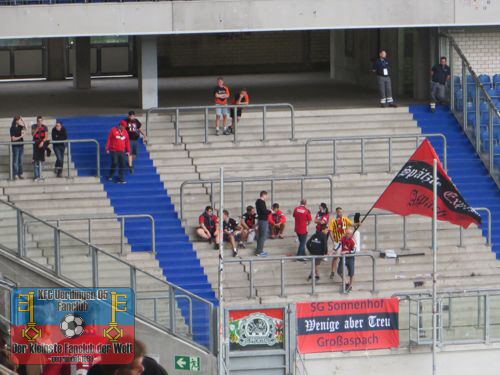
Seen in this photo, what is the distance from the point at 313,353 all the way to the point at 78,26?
415 inches

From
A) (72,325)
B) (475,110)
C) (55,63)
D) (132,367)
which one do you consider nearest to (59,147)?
(475,110)

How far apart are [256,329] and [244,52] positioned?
992 inches

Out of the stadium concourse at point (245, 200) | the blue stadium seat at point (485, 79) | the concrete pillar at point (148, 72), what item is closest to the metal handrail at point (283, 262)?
the stadium concourse at point (245, 200)

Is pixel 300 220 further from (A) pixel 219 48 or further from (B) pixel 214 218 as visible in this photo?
(A) pixel 219 48

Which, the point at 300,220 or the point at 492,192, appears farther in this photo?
the point at 492,192

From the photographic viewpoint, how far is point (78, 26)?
34938 mm

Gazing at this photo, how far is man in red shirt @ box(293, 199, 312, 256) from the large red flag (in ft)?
9.00

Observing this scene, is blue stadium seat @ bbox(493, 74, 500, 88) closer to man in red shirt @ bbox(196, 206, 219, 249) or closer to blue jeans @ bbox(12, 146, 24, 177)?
man in red shirt @ bbox(196, 206, 219, 249)

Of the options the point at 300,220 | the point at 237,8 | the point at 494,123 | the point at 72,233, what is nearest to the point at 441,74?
the point at 494,123

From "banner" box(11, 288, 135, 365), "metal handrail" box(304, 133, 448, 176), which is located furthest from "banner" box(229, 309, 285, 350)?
"metal handrail" box(304, 133, 448, 176)

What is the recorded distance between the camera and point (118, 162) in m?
33.6

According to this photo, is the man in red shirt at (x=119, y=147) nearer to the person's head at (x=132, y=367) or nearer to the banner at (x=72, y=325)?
the banner at (x=72, y=325)

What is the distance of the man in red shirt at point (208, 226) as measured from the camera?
1228 inches

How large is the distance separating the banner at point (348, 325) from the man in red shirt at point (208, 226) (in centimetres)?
362
